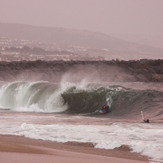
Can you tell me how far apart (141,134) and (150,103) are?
971cm

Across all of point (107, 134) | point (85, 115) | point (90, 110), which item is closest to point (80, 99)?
point (90, 110)

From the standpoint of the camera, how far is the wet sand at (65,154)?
25.5 ft

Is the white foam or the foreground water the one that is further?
the foreground water

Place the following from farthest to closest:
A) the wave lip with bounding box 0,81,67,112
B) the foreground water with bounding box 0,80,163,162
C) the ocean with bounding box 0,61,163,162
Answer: the wave lip with bounding box 0,81,67,112 → the ocean with bounding box 0,61,163,162 → the foreground water with bounding box 0,80,163,162

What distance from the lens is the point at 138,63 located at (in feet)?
175

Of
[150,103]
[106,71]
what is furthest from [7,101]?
[106,71]

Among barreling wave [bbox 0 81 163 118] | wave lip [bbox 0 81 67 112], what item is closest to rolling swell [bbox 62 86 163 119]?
barreling wave [bbox 0 81 163 118]

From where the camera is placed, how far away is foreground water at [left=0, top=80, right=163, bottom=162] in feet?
36.5

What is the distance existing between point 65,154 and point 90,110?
13.3 metres

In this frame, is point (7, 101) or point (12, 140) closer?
point (12, 140)

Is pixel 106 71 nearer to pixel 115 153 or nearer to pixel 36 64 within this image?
pixel 36 64

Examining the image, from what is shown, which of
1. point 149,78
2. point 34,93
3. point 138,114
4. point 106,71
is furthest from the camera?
point 106,71

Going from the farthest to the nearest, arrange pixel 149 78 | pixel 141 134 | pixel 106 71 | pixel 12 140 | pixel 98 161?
pixel 106 71, pixel 149 78, pixel 141 134, pixel 12 140, pixel 98 161

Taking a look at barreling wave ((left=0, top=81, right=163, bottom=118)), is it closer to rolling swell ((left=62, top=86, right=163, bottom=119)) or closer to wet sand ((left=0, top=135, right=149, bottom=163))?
rolling swell ((left=62, top=86, right=163, bottom=119))
